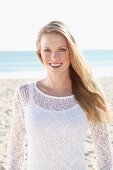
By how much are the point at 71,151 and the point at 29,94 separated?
1.36 feet

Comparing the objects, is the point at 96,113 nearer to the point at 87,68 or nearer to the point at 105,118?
the point at 105,118

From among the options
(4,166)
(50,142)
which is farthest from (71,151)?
(4,166)

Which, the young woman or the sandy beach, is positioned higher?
the young woman

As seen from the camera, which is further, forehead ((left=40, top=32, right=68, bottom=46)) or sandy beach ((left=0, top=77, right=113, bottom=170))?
sandy beach ((left=0, top=77, right=113, bottom=170))

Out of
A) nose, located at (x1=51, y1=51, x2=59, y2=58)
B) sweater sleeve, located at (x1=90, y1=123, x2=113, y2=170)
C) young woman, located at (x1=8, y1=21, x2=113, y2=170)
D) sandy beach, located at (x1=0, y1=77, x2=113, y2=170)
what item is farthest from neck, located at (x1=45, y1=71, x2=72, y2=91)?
sandy beach, located at (x1=0, y1=77, x2=113, y2=170)

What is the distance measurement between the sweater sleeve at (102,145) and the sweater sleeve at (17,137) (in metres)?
0.41

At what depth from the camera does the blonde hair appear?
2.87 metres

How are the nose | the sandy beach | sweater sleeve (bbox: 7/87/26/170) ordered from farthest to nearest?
the sandy beach, sweater sleeve (bbox: 7/87/26/170), the nose

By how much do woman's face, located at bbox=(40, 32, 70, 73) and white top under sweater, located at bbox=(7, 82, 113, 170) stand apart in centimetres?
20

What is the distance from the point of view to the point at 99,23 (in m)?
56.4

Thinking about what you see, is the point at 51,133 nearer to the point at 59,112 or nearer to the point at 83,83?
the point at 59,112

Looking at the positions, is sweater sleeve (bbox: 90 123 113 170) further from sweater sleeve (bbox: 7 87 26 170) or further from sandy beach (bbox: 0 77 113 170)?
sandy beach (bbox: 0 77 113 170)

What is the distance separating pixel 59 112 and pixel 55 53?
13.4 inches

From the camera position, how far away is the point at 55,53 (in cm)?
280
